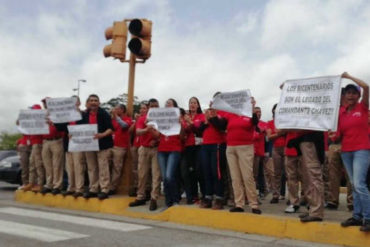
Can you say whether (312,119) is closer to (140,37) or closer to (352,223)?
(352,223)

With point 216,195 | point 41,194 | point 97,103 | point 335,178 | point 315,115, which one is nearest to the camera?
point 315,115

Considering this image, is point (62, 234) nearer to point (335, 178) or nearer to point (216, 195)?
point (216, 195)

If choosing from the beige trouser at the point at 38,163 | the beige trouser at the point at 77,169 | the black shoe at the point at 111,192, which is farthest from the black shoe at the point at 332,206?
the beige trouser at the point at 38,163

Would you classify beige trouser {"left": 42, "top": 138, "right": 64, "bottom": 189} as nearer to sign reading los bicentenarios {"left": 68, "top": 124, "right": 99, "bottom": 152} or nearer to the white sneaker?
sign reading los bicentenarios {"left": 68, "top": 124, "right": 99, "bottom": 152}

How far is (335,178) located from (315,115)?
7.86 feet

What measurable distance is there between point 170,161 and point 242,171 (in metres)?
1.51

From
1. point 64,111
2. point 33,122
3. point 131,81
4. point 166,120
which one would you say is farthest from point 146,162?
point 33,122

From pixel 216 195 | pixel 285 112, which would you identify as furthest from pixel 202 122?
pixel 285 112

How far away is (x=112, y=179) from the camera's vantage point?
372 inches

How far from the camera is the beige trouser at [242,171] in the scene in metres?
7.02

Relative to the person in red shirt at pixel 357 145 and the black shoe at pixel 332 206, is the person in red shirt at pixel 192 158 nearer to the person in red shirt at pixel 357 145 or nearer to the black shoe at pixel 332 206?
the black shoe at pixel 332 206

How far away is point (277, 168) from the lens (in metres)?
9.08

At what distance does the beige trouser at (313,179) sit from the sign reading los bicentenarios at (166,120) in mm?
2486

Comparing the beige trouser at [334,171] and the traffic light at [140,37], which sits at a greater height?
the traffic light at [140,37]
